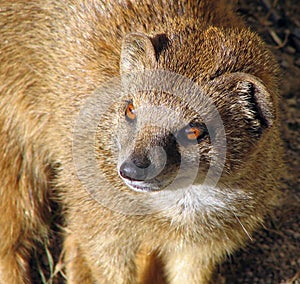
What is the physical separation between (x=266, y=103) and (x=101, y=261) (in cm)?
117

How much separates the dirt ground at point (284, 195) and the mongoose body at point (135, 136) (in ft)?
1.04

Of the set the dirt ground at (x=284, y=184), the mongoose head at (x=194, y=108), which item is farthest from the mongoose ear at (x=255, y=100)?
the dirt ground at (x=284, y=184)

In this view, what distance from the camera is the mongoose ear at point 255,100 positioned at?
2.55 metres

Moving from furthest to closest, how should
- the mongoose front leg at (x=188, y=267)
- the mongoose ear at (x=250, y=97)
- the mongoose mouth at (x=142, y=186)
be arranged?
the mongoose front leg at (x=188, y=267), the mongoose ear at (x=250, y=97), the mongoose mouth at (x=142, y=186)

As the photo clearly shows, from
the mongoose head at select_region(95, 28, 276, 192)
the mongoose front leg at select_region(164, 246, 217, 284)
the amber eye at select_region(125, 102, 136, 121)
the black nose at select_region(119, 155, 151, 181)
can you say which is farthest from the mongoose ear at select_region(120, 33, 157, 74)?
the mongoose front leg at select_region(164, 246, 217, 284)

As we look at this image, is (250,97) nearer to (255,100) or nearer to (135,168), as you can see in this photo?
(255,100)

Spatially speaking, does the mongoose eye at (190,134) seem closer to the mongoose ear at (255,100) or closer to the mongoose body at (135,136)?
the mongoose body at (135,136)

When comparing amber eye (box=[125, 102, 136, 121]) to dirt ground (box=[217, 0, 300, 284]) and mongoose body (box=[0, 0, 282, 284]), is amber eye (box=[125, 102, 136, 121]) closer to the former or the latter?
mongoose body (box=[0, 0, 282, 284])

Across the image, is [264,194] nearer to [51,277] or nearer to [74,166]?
[74,166]

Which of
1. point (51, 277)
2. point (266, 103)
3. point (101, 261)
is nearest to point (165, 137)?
point (266, 103)

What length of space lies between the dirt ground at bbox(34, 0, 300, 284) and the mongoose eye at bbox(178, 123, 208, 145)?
1264 millimetres

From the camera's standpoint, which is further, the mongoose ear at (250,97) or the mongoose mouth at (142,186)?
the mongoose ear at (250,97)

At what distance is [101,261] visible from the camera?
3178 millimetres

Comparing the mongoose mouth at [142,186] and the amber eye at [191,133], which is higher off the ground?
the amber eye at [191,133]
